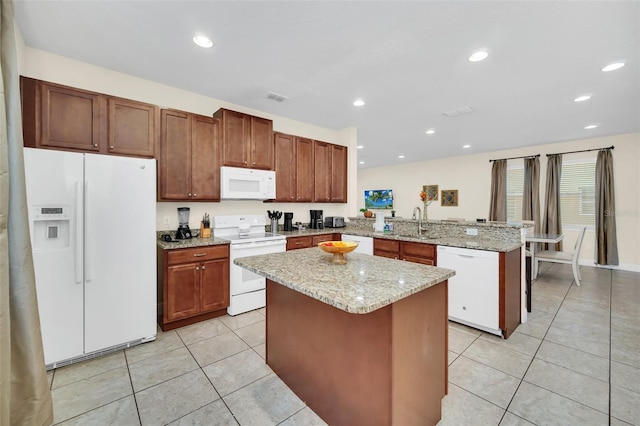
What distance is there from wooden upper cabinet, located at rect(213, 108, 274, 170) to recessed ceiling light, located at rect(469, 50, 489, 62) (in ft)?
8.24

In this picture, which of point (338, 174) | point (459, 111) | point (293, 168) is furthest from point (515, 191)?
point (293, 168)

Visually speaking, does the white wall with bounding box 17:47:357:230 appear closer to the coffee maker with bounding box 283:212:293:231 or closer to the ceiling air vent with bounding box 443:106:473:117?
the coffee maker with bounding box 283:212:293:231

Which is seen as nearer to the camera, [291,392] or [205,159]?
[291,392]

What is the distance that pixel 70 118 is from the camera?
96.1 inches

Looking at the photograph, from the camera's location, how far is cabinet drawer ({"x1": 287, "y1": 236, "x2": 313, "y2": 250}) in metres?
3.67

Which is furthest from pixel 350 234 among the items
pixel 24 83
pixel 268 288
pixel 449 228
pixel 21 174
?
pixel 24 83

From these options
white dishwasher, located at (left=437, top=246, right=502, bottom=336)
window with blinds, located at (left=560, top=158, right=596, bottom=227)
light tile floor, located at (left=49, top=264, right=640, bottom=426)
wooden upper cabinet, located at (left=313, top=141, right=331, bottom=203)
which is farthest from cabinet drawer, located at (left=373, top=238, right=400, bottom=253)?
window with blinds, located at (left=560, top=158, right=596, bottom=227)

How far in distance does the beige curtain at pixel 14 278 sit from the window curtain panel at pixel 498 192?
8180 mm

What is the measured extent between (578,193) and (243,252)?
7.12m

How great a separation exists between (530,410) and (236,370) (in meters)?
2.05

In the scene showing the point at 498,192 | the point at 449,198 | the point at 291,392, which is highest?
the point at 498,192

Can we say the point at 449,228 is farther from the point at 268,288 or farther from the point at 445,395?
the point at 268,288

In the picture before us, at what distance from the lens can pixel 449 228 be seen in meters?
3.46

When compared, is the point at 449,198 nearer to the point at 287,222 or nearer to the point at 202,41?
the point at 287,222
